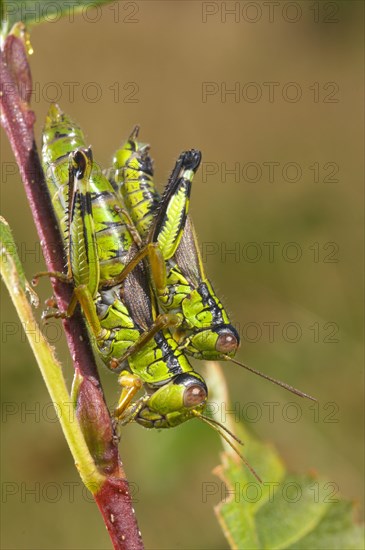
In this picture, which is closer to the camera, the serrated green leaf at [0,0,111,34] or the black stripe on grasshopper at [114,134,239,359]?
the serrated green leaf at [0,0,111,34]

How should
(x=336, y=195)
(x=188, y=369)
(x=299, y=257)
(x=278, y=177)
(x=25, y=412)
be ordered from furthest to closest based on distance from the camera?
(x=278, y=177) < (x=336, y=195) < (x=299, y=257) < (x=25, y=412) < (x=188, y=369)

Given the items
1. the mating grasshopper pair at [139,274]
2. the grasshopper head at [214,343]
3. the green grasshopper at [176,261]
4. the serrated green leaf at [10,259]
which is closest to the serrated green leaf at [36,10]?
the mating grasshopper pair at [139,274]

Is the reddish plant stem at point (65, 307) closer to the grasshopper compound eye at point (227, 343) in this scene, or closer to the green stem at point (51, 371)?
the green stem at point (51, 371)

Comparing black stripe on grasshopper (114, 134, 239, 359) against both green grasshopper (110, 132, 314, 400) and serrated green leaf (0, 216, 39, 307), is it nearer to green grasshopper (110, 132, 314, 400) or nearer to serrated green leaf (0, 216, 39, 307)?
green grasshopper (110, 132, 314, 400)

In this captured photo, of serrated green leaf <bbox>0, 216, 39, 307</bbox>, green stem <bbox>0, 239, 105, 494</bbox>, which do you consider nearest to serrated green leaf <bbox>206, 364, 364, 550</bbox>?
green stem <bbox>0, 239, 105, 494</bbox>

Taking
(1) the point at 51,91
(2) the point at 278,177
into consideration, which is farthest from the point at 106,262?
(1) the point at 51,91

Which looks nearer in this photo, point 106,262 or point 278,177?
point 106,262

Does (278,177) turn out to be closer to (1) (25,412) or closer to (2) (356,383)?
(2) (356,383)
